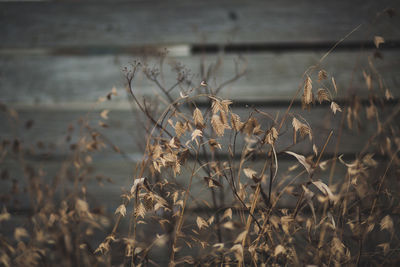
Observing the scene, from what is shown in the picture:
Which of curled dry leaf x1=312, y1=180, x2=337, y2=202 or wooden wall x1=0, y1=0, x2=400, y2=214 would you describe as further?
wooden wall x1=0, y1=0, x2=400, y2=214

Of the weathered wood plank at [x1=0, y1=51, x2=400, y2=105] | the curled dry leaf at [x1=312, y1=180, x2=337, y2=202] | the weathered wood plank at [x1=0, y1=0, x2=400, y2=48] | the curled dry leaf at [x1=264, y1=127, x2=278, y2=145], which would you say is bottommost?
the curled dry leaf at [x1=312, y1=180, x2=337, y2=202]

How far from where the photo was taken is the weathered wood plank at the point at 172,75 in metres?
1.41

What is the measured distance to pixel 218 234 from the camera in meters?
1.15

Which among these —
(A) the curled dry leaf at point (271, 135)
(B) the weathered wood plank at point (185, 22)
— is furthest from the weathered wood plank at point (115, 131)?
(A) the curled dry leaf at point (271, 135)

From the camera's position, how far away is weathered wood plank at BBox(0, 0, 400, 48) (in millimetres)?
1416

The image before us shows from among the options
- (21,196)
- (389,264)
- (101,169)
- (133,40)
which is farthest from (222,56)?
(21,196)

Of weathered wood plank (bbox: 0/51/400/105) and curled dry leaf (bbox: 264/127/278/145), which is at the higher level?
weathered wood plank (bbox: 0/51/400/105)

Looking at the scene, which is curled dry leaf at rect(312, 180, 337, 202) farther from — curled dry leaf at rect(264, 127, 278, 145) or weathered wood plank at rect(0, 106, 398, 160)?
weathered wood plank at rect(0, 106, 398, 160)

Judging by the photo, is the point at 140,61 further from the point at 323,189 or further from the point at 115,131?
the point at 323,189

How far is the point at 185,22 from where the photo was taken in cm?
146

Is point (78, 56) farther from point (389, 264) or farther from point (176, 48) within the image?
point (389, 264)

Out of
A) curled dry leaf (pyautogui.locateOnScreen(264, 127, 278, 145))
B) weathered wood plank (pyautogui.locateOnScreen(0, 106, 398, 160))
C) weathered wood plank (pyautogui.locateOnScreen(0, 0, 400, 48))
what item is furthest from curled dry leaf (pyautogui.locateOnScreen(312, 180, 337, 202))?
weathered wood plank (pyautogui.locateOnScreen(0, 0, 400, 48))

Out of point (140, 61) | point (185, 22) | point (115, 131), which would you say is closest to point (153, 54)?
point (140, 61)

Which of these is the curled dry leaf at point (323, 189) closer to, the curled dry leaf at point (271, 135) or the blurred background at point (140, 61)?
the curled dry leaf at point (271, 135)
